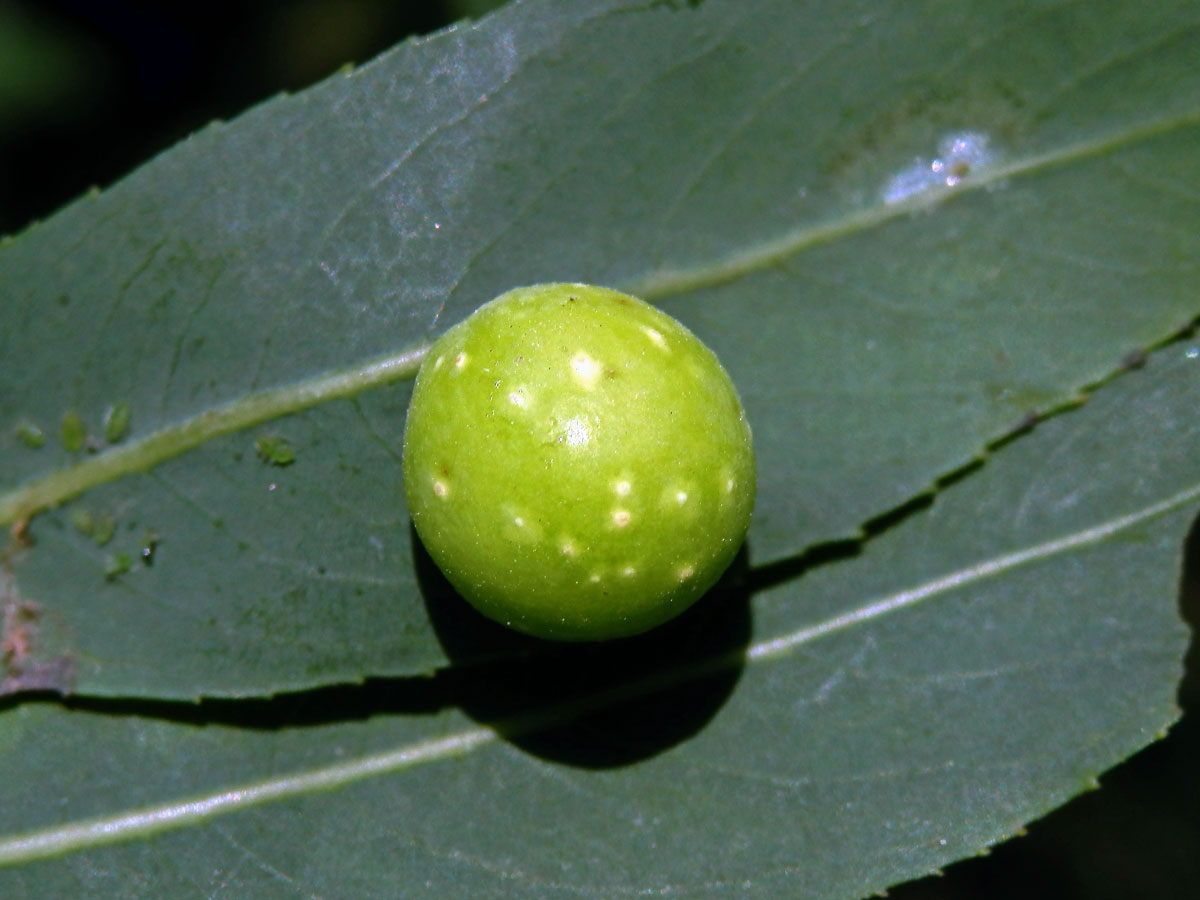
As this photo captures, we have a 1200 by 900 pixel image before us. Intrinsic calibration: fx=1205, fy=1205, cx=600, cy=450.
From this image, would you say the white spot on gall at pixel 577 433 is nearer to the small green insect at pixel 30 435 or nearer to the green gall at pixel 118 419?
the green gall at pixel 118 419

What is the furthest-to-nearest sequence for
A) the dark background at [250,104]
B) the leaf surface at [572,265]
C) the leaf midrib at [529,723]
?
the dark background at [250,104], the leaf midrib at [529,723], the leaf surface at [572,265]

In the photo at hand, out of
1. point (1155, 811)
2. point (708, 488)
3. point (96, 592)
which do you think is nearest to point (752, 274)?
point (708, 488)

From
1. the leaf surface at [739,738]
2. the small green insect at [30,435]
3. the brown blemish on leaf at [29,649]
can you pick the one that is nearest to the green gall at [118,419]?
the small green insect at [30,435]

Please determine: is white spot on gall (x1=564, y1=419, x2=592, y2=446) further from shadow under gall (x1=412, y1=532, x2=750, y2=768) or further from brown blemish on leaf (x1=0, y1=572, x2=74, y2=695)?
brown blemish on leaf (x1=0, y1=572, x2=74, y2=695)

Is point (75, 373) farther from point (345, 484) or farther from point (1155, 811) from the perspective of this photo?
point (1155, 811)

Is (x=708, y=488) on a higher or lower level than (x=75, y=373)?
lower

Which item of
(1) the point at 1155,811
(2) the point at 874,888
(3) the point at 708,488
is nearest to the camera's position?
(3) the point at 708,488
